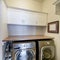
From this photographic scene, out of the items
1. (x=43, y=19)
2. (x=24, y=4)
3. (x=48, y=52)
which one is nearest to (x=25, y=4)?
(x=24, y=4)

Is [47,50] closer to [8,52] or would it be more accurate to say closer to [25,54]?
[25,54]

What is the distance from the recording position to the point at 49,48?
7.64 ft

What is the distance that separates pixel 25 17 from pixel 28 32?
0.72 m

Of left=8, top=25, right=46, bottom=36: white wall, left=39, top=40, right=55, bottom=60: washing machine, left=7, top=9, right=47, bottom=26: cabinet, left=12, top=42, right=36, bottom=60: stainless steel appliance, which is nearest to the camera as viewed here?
left=12, top=42, right=36, bottom=60: stainless steel appliance

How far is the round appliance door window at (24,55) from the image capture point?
198 centimetres

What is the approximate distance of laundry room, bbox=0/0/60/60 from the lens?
194 cm

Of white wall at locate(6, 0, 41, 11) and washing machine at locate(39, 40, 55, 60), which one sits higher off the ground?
white wall at locate(6, 0, 41, 11)

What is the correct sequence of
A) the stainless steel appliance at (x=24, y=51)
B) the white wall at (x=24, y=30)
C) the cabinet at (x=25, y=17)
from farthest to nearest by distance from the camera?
1. the white wall at (x=24, y=30)
2. the cabinet at (x=25, y=17)
3. the stainless steel appliance at (x=24, y=51)

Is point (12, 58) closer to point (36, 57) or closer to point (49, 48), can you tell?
point (36, 57)

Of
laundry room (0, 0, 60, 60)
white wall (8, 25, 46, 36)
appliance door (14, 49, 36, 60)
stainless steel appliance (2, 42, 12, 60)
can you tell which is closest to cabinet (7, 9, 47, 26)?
laundry room (0, 0, 60, 60)

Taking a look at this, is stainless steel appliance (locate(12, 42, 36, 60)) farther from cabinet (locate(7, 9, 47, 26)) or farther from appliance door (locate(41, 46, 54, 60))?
cabinet (locate(7, 9, 47, 26))

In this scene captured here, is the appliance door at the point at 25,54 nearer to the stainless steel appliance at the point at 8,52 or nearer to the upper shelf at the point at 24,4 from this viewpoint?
the stainless steel appliance at the point at 8,52

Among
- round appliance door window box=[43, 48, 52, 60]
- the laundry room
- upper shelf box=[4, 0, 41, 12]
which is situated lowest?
round appliance door window box=[43, 48, 52, 60]

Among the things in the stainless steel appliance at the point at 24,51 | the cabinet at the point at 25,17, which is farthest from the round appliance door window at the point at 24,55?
the cabinet at the point at 25,17
